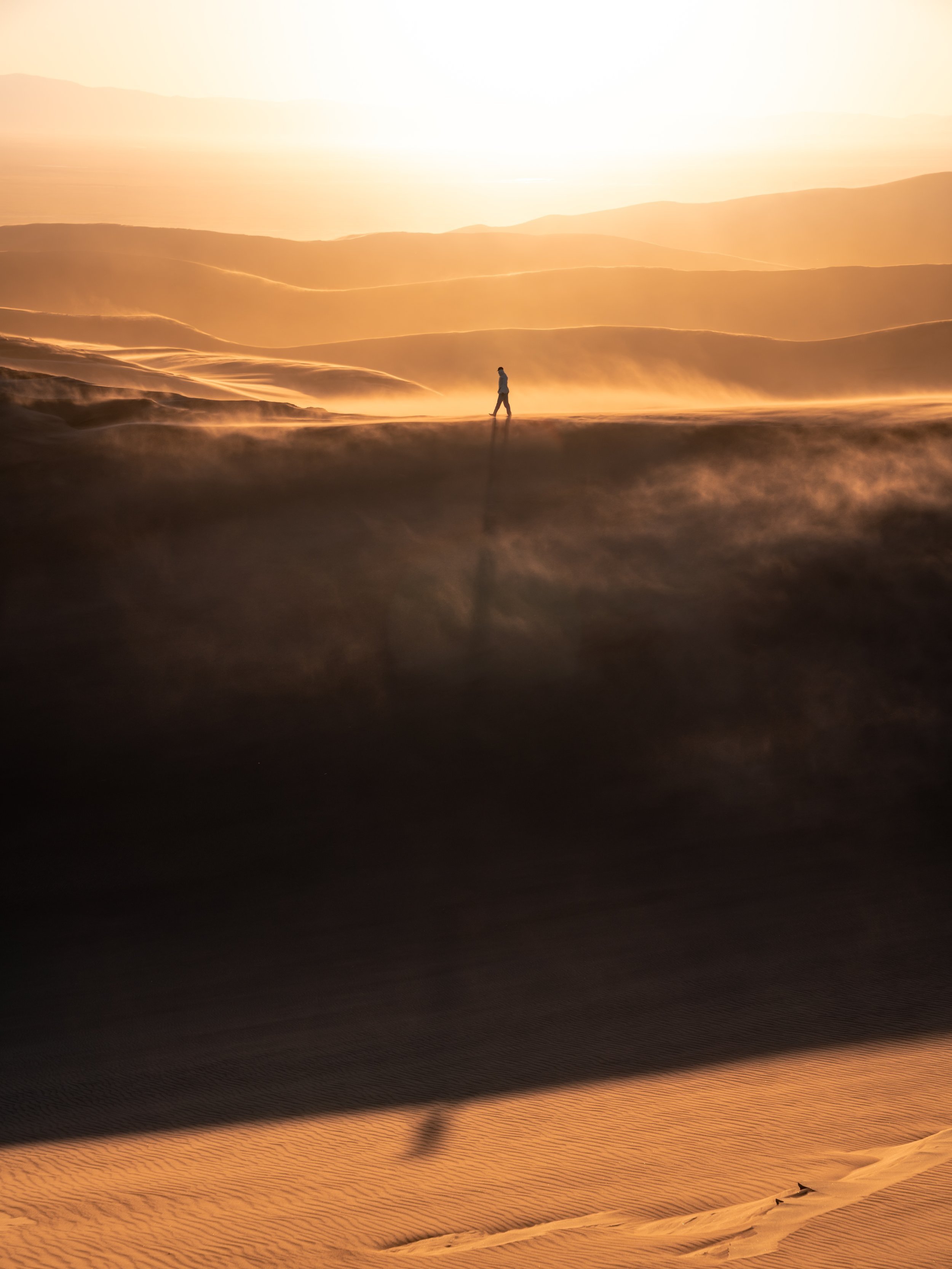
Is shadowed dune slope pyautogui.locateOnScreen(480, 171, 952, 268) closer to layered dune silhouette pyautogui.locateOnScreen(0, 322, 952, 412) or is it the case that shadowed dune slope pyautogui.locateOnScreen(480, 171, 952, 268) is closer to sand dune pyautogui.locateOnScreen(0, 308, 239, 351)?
layered dune silhouette pyautogui.locateOnScreen(0, 322, 952, 412)

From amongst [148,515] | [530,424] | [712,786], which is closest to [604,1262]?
[712,786]

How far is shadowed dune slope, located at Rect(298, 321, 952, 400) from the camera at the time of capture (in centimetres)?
3278

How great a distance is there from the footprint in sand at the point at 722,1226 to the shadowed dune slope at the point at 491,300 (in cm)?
3929

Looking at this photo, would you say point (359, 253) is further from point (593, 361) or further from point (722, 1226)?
point (722, 1226)

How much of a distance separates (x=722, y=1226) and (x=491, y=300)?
150 feet

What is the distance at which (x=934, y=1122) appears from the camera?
6.95m

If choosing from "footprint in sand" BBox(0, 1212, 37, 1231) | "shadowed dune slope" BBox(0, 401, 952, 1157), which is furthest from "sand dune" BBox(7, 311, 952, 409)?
"footprint in sand" BBox(0, 1212, 37, 1231)

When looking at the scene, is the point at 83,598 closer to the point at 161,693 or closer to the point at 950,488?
the point at 161,693

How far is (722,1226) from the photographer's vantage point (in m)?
5.87

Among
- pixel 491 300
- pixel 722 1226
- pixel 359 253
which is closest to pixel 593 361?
pixel 491 300

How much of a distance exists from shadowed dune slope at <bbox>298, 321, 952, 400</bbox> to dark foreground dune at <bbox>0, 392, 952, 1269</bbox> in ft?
57.7

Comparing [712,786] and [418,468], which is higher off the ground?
[418,468]

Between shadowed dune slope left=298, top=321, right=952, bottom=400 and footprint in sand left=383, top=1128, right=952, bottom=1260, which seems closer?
footprint in sand left=383, top=1128, right=952, bottom=1260

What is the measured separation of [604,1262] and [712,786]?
602 cm
